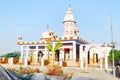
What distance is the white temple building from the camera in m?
29.1

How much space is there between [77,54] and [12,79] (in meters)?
33.5

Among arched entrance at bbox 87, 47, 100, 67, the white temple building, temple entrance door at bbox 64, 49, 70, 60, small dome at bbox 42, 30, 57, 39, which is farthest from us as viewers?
small dome at bbox 42, 30, 57, 39

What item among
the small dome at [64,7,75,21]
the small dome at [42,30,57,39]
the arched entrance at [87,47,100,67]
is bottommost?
the arched entrance at [87,47,100,67]

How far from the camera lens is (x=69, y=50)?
3347 cm

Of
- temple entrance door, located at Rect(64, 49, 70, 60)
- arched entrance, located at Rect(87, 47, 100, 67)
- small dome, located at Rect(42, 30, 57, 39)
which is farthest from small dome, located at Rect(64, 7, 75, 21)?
arched entrance, located at Rect(87, 47, 100, 67)

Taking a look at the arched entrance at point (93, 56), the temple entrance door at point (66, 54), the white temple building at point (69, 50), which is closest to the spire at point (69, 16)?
the white temple building at point (69, 50)

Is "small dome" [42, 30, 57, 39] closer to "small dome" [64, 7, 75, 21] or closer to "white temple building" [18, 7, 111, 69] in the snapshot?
"white temple building" [18, 7, 111, 69]

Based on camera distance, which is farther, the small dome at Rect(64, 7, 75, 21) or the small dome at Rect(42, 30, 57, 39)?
the small dome at Rect(42, 30, 57, 39)

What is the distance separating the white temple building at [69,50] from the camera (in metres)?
29.1

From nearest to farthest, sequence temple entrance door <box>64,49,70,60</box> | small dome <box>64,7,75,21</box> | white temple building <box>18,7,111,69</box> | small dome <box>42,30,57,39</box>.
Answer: white temple building <box>18,7,111,69</box>
temple entrance door <box>64,49,70,60</box>
small dome <box>64,7,75,21</box>
small dome <box>42,30,57,39</box>

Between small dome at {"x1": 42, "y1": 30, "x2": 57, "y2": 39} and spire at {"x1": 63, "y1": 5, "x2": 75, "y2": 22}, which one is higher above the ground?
spire at {"x1": 63, "y1": 5, "x2": 75, "y2": 22}

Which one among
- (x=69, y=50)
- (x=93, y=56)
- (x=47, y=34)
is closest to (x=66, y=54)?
(x=69, y=50)

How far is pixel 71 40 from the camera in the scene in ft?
105

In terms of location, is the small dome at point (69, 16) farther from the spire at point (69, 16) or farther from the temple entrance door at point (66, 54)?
the temple entrance door at point (66, 54)
